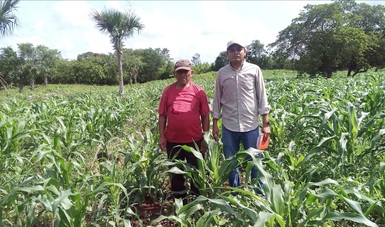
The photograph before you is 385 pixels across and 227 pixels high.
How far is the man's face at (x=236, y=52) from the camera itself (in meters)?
2.39

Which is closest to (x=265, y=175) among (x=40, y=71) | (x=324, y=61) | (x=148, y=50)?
(x=324, y=61)

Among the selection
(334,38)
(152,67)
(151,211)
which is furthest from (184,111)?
(152,67)

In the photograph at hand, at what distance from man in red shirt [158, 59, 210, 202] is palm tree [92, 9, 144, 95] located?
14.1 m

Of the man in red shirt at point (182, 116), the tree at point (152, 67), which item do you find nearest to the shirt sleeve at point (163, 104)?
the man in red shirt at point (182, 116)

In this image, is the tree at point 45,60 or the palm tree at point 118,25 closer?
the palm tree at point 118,25

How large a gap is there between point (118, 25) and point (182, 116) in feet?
51.0

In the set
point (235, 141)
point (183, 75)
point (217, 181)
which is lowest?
point (217, 181)

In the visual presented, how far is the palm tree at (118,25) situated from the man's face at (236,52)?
14381mm

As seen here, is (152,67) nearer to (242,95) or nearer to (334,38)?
(334,38)

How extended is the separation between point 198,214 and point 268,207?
2.65 feet

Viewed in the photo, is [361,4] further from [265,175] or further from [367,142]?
[265,175]

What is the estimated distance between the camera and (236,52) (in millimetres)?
2404

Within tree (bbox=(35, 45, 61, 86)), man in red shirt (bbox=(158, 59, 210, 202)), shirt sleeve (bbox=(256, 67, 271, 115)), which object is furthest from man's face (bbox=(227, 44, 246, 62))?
tree (bbox=(35, 45, 61, 86))

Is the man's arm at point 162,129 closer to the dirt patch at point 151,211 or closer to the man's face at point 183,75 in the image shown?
the man's face at point 183,75
